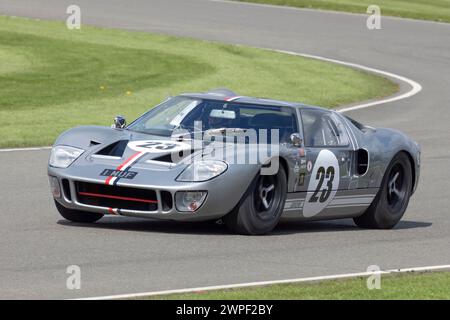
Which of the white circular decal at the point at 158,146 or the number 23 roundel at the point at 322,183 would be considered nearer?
the white circular decal at the point at 158,146

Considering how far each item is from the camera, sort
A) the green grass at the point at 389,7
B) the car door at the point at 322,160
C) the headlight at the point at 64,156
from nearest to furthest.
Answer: the headlight at the point at 64,156 → the car door at the point at 322,160 → the green grass at the point at 389,7

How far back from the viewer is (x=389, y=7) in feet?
127

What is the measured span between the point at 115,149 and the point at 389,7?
28.9 metres

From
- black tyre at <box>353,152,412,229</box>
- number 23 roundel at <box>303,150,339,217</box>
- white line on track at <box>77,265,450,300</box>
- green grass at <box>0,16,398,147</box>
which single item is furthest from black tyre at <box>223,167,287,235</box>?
green grass at <box>0,16,398,147</box>

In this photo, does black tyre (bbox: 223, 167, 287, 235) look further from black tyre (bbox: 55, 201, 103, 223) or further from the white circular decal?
black tyre (bbox: 55, 201, 103, 223)

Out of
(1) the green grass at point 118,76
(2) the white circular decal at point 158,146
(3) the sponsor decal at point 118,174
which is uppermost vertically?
(2) the white circular decal at point 158,146

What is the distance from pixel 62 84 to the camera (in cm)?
2250

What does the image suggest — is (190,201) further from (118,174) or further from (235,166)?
(118,174)

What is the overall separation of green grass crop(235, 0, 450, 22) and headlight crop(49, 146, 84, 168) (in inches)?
1057

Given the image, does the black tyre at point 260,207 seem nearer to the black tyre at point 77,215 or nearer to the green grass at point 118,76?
the black tyre at point 77,215

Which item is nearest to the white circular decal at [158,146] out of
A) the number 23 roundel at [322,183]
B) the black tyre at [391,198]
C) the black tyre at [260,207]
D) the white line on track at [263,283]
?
the black tyre at [260,207]

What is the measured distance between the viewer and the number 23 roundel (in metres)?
11.4

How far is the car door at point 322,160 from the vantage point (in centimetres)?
1131

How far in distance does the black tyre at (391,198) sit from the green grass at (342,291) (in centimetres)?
315
